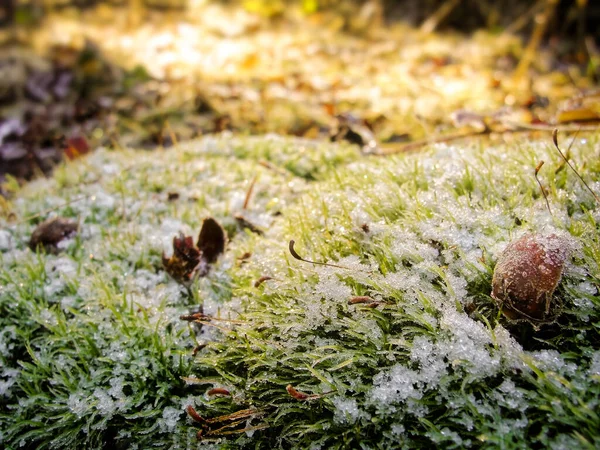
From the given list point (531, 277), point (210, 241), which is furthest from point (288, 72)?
point (531, 277)

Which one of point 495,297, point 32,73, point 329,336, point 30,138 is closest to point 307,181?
point 329,336

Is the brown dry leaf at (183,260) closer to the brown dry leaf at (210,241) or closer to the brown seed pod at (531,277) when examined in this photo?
the brown dry leaf at (210,241)

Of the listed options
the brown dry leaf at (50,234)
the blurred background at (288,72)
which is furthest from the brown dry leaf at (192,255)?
the blurred background at (288,72)

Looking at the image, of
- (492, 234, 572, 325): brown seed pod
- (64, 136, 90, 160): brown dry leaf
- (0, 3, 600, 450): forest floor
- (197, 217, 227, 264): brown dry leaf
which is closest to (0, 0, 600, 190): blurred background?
(64, 136, 90, 160): brown dry leaf

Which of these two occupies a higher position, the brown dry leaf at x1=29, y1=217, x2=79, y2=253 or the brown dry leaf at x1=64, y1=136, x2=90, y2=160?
the brown dry leaf at x1=64, y1=136, x2=90, y2=160

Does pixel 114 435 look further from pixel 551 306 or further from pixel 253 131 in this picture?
pixel 253 131

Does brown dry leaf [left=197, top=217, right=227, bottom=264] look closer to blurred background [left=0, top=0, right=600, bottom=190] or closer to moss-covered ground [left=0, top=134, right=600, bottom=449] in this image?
moss-covered ground [left=0, top=134, right=600, bottom=449]
